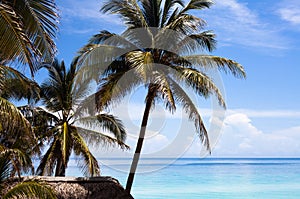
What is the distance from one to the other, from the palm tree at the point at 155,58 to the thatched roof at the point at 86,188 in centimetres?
134

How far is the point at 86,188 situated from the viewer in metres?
11.1

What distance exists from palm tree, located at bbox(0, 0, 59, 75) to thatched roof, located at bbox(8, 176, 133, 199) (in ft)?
15.2

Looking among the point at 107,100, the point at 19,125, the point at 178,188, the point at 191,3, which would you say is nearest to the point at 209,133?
the point at 107,100

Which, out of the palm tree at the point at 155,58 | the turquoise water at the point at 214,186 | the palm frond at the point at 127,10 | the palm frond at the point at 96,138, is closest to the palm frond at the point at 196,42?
the palm tree at the point at 155,58

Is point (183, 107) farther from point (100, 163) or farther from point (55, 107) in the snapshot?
point (55, 107)

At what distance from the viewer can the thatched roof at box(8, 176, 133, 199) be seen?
10.9 metres

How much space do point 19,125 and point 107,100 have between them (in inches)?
169

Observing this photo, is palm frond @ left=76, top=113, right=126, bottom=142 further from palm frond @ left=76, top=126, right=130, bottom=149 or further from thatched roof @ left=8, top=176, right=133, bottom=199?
thatched roof @ left=8, top=176, right=133, bottom=199

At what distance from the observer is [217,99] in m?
12.5

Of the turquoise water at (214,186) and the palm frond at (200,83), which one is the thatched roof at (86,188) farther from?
the turquoise water at (214,186)

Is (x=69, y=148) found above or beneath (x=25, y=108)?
beneath

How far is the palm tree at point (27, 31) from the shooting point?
21.4ft

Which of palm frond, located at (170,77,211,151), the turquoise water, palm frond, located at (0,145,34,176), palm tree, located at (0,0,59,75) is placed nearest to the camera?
palm tree, located at (0,0,59,75)

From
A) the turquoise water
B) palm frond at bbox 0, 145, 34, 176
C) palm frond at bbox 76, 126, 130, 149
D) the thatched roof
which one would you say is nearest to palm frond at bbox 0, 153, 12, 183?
palm frond at bbox 0, 145, 34, 176
